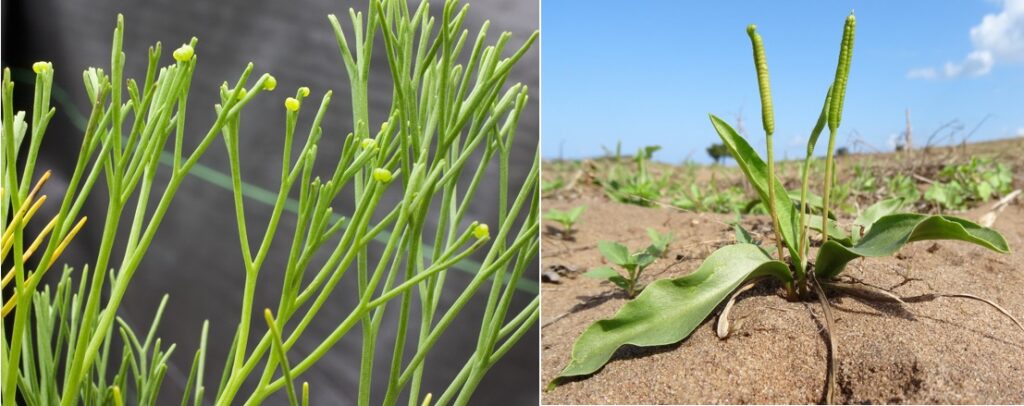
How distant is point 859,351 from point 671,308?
0.39ft

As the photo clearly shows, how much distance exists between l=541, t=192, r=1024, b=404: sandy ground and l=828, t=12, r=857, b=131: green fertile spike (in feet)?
0.42

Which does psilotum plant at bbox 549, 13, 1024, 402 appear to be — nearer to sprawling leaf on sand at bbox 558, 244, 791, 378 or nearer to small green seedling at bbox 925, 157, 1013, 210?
sprawling leaf on sand at bbox 558, 244, 791, 378

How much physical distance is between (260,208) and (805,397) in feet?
1.72

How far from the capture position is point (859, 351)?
19.3 inches

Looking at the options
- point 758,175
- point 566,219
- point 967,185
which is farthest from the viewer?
point 967,185

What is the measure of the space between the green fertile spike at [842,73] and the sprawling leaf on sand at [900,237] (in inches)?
3.1

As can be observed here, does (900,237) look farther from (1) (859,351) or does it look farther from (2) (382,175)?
(2) (382,175)

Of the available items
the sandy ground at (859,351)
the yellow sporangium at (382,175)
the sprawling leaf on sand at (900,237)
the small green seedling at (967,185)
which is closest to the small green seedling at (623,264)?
the sandy ground at (859,351)

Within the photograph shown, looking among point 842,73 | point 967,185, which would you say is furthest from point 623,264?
point 967,185

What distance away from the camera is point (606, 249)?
0.68 m

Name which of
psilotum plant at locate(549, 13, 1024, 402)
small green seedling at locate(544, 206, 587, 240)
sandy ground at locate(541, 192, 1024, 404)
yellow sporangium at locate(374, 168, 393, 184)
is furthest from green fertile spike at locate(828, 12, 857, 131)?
small green seedling at locate(544, 206, 587, 240)

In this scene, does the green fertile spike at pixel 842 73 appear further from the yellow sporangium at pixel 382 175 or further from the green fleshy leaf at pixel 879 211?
the yellow sporangium at pixel 382 175

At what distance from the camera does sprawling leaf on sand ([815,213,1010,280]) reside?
0.47 m

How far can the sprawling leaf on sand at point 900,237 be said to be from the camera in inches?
18.7
